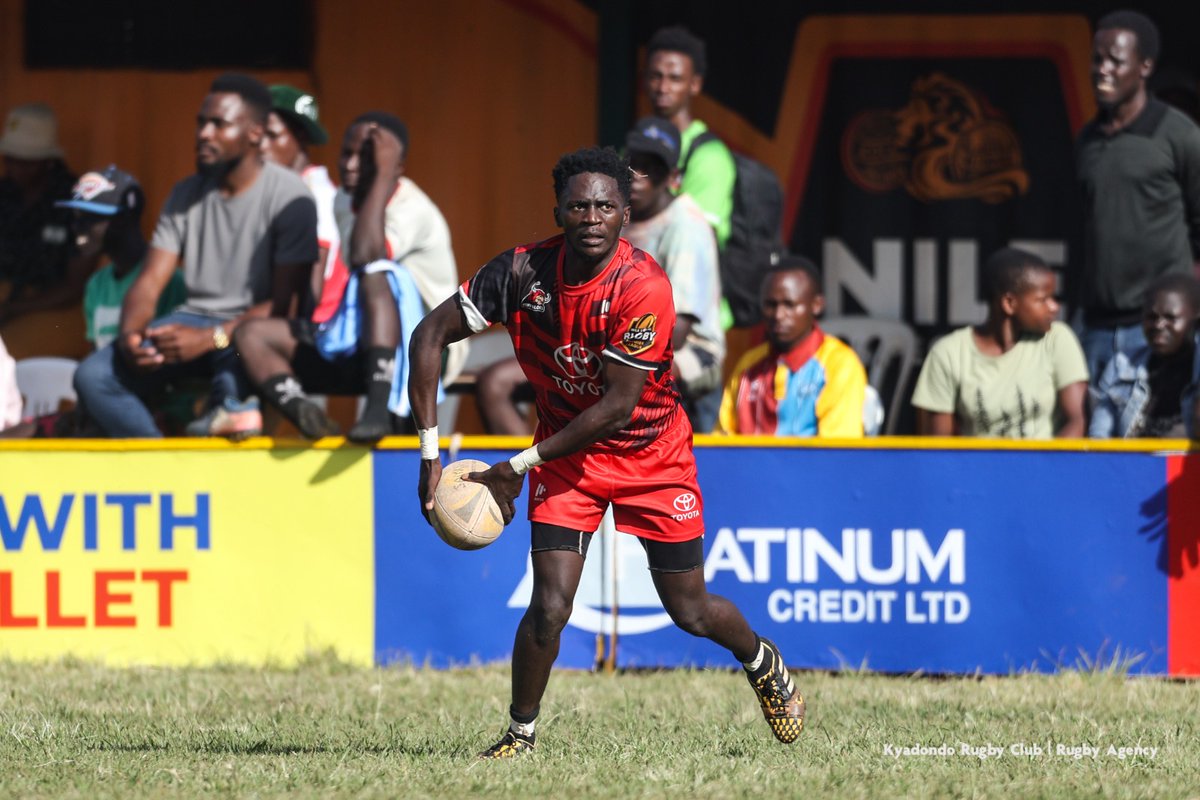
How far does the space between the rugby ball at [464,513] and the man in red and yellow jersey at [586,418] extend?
Answer: 0.05 m

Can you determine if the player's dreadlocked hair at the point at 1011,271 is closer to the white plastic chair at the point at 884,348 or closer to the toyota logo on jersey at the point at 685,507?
the white plastic chair at the point at 884,348

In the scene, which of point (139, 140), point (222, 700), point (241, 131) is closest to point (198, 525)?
point (222, 700)

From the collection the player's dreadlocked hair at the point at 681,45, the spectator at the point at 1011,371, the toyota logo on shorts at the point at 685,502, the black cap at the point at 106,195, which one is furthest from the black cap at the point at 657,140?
the black cap at the point at 106,195

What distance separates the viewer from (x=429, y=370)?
5.89 meters

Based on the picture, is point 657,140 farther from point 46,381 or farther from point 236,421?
point 46,381

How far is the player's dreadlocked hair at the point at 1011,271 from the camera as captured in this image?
8461 millimetres

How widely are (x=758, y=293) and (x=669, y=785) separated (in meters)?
4.17

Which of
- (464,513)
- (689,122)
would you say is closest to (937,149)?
(689,122)

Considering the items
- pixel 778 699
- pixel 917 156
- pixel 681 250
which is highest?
pixel 917 156

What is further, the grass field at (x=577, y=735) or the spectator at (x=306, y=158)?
the spectator at (x=306, y=158)

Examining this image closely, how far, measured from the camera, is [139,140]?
11.4 m

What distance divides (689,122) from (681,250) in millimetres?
1289

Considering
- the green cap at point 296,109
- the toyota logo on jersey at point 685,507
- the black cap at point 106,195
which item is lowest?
the toyota logo on jersey at point 685,507

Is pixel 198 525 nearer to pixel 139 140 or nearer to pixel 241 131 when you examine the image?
pixel 241 131
